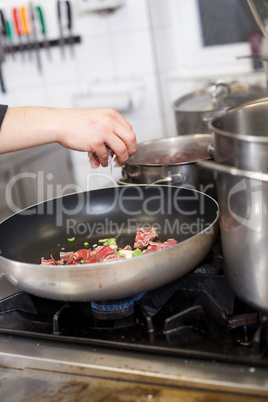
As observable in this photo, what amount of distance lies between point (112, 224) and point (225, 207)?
450 mm

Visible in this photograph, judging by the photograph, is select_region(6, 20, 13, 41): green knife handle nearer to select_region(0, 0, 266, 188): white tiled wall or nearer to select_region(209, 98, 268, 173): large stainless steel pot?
select_region(0, 0, 266, 188): white tiled wall

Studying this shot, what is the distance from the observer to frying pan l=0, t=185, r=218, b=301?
28.9 inches

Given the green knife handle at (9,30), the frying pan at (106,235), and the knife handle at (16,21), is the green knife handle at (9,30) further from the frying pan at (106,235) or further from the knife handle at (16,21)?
the frying pan at (106,235)

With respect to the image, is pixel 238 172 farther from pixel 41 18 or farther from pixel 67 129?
pixel 41 18

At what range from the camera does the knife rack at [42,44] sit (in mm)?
2506

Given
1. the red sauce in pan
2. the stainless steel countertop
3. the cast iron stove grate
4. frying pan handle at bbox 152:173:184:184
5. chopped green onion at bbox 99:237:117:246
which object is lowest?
the stainless steel countertop

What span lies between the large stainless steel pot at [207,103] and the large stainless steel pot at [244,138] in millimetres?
583

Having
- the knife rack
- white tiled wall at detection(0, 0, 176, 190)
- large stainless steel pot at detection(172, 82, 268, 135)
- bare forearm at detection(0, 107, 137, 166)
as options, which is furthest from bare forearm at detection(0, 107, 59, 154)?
the knife rack

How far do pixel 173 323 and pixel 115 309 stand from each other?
0.13 metres

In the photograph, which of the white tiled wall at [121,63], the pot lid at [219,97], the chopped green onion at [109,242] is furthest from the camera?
the white tiled wall at [121,63]

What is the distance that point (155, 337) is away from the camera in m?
0.73

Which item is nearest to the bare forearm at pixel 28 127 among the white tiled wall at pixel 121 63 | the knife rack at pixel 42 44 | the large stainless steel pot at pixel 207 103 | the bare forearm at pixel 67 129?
Answer: the bare forearm at pixel 67 129

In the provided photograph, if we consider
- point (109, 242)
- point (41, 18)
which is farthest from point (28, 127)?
point (41, 18)

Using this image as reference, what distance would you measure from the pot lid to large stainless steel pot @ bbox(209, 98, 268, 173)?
64cm
